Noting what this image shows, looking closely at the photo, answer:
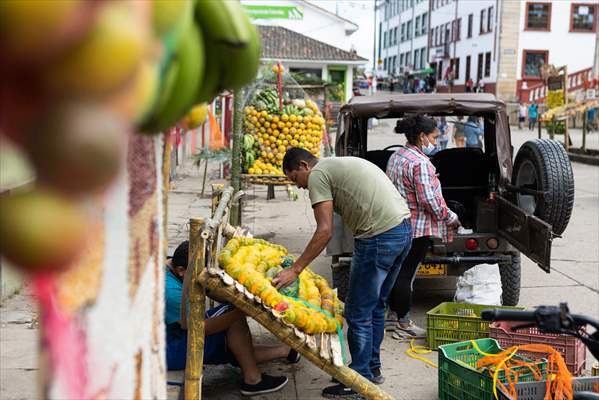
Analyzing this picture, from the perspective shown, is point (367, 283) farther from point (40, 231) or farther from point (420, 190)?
point (40, 231)

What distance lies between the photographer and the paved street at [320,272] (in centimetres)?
513

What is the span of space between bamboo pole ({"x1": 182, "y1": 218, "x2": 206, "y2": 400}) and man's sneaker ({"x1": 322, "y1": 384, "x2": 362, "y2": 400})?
3.98 feet

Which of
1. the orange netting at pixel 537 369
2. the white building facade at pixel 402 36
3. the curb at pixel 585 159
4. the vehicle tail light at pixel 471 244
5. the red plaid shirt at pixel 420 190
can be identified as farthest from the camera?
the white building facade at pixel 402 36

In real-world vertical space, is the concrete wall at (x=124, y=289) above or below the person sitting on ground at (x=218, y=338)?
above

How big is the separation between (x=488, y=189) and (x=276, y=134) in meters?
3.29

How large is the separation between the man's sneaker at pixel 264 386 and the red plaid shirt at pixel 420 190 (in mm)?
1802

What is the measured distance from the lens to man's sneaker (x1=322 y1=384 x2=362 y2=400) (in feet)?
16.3

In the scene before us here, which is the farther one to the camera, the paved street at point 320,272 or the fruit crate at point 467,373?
the paved street at point 320,272

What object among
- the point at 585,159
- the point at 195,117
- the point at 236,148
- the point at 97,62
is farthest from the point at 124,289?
the point at 585,159

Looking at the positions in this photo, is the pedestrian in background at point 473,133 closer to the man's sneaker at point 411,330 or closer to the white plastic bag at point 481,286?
the white plastic bag at point 481,286

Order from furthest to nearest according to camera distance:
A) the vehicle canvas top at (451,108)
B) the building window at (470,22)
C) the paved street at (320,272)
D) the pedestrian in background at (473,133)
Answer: the building window at (470,22)
the pedestrian in background at (473,133)
the vehicle canvas top at (451,108)
the paved street at (320,272)

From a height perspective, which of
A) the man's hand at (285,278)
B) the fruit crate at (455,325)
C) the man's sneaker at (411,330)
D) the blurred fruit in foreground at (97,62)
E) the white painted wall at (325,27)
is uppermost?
the white painted wall at (325,27)

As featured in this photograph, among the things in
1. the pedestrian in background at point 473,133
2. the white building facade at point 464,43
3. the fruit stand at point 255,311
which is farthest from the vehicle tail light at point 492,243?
the white building facade at point 464,43

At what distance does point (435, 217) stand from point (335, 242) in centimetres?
108
